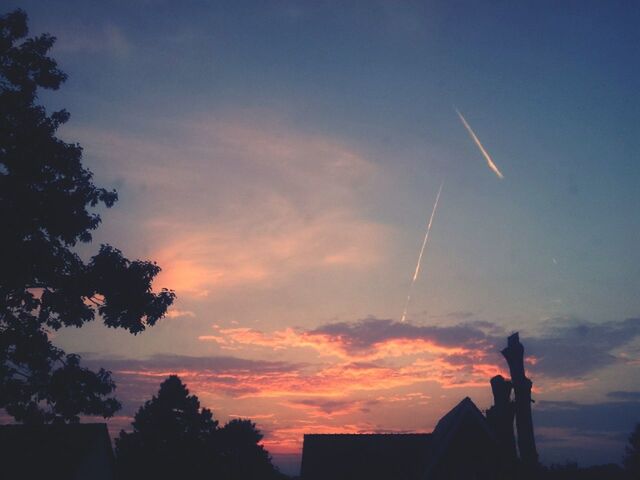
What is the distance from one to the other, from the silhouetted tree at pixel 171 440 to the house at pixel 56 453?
27.7 metres

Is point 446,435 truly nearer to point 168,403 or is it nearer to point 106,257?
point 106,257

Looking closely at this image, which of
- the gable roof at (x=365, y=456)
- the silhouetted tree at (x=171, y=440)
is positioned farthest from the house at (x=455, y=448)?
the silhouetted tree at (x=171, y=440)

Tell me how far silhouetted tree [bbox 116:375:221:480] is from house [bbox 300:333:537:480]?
3902 cm

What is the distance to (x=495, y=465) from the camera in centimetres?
2109

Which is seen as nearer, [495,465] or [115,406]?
[115,406]

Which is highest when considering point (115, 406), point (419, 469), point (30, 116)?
point (30, 116)

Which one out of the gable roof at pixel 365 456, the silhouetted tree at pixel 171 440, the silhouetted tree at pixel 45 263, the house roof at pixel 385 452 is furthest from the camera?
the silhouetted tree at pixel 171 440

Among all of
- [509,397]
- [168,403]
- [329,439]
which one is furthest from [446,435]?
[168,403]

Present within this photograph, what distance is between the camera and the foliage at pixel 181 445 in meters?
57.7

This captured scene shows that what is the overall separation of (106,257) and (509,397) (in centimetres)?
1677

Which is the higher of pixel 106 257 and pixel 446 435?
pixel 106 257

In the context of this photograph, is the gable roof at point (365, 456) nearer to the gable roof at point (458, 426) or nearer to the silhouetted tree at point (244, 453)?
the gable roof at point (458, 426)

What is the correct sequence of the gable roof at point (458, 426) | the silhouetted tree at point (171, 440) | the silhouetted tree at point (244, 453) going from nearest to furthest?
the gable roof at point (458, 426) → the silhouetted tree at point (171, 440) → the silhouetted tree at point (244, 453)

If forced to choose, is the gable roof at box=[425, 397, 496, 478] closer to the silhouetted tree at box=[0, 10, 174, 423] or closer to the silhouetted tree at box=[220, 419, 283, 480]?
the silhouetted tree at box=[0, 10, 174, 423]
